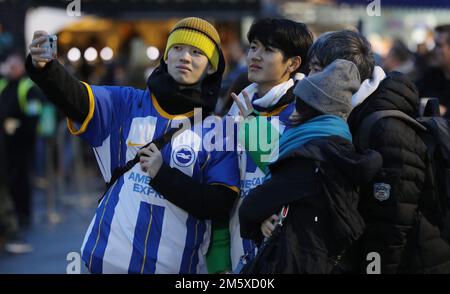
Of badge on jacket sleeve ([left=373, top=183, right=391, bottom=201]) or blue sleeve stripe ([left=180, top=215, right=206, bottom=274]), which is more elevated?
badge on jacket sleeve ([left=373, top=183, right=391, bottom=201])

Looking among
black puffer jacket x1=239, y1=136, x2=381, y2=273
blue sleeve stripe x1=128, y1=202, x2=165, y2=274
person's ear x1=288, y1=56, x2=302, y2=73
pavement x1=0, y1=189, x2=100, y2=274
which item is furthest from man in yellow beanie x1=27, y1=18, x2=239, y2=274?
pavement x1=0, y1=189, x2=100, y2=274

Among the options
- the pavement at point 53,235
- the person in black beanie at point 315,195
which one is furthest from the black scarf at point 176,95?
the pavement at point 53,235

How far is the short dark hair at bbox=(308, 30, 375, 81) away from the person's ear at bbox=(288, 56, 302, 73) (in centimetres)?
30

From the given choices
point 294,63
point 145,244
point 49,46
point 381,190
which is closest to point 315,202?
point 381,190

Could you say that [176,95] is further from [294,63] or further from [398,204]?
[398,204]

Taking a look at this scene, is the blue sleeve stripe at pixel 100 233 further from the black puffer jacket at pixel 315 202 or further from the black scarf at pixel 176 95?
the black puffer jacket at pixel 315 202

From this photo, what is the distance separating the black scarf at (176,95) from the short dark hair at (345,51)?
21.5 inches

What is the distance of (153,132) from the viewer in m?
3.91

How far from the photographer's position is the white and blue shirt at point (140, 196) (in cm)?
383

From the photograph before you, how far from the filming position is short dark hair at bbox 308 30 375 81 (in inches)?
Answer: 146

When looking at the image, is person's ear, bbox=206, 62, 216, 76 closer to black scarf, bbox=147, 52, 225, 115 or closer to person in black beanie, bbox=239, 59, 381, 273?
black scarf, bbox=147, 52, 225, 115

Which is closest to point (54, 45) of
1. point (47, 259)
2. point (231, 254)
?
point (231, 254)

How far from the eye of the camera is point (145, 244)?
3.83 metres
